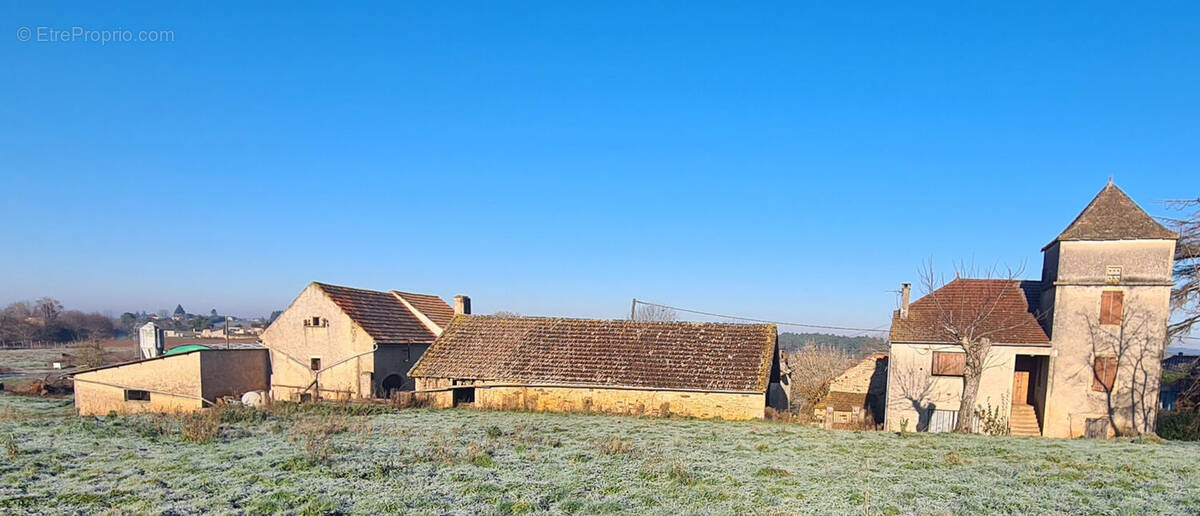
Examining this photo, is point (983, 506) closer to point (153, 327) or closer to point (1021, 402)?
point (1021, 402)

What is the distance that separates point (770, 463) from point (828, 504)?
294cm

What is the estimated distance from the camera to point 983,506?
845cm

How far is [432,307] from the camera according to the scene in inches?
1174

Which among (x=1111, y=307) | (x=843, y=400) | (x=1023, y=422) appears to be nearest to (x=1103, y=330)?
(x=1111, y=307)

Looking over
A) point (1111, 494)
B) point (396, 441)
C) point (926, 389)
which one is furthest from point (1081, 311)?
point (396, 441)

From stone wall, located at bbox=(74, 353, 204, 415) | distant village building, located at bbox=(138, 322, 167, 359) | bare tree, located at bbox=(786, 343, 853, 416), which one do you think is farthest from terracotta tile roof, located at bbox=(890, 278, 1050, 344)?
distant village building, located at bbox=(138, 322, 167, 359)

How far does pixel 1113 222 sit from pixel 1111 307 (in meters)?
3.14

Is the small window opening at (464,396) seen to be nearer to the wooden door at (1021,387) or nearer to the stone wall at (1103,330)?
the stone wall at (1103,330)

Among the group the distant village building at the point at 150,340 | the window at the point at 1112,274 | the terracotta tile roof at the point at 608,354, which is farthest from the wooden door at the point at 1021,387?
the distant village building at the point at 150,340

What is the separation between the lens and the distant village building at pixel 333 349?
23.6 m

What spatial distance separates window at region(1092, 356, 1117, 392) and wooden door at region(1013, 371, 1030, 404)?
2.97 m

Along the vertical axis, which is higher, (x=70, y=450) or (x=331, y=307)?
(x=331, y=307)

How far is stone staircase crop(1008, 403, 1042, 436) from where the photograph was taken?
21.2 metres

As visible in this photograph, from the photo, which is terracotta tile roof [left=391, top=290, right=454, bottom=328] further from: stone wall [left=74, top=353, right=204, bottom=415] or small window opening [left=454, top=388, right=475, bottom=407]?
stone wall [left=74, top=353, right=204, bottom=415]
